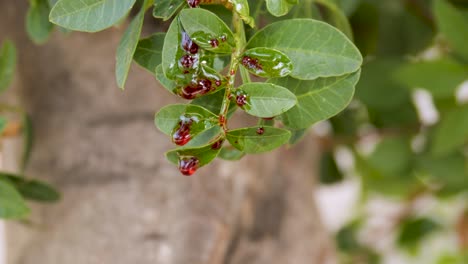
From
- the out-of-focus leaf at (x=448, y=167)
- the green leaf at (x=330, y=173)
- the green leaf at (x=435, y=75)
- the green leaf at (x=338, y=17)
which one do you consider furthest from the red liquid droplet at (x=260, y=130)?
the green leaf at (x=330, y=173)

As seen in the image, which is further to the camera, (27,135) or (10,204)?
(27,135)

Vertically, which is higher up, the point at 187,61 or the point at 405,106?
the point at 187,61

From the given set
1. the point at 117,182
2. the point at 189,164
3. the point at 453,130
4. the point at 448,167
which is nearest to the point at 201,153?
the point at 189,164

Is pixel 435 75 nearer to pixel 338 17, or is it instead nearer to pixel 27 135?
pixel 338 17

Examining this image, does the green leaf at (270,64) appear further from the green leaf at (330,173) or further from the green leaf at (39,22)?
the green leaf at (330,173)

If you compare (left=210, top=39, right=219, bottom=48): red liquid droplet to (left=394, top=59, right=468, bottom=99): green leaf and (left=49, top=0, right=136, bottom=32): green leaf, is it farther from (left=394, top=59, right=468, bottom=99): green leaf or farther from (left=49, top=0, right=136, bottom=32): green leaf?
(left=394, top=59, right=468, bottom=99): green leaf

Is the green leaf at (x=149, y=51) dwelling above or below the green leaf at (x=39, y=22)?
above

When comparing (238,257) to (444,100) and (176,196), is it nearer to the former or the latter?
(176,196)
